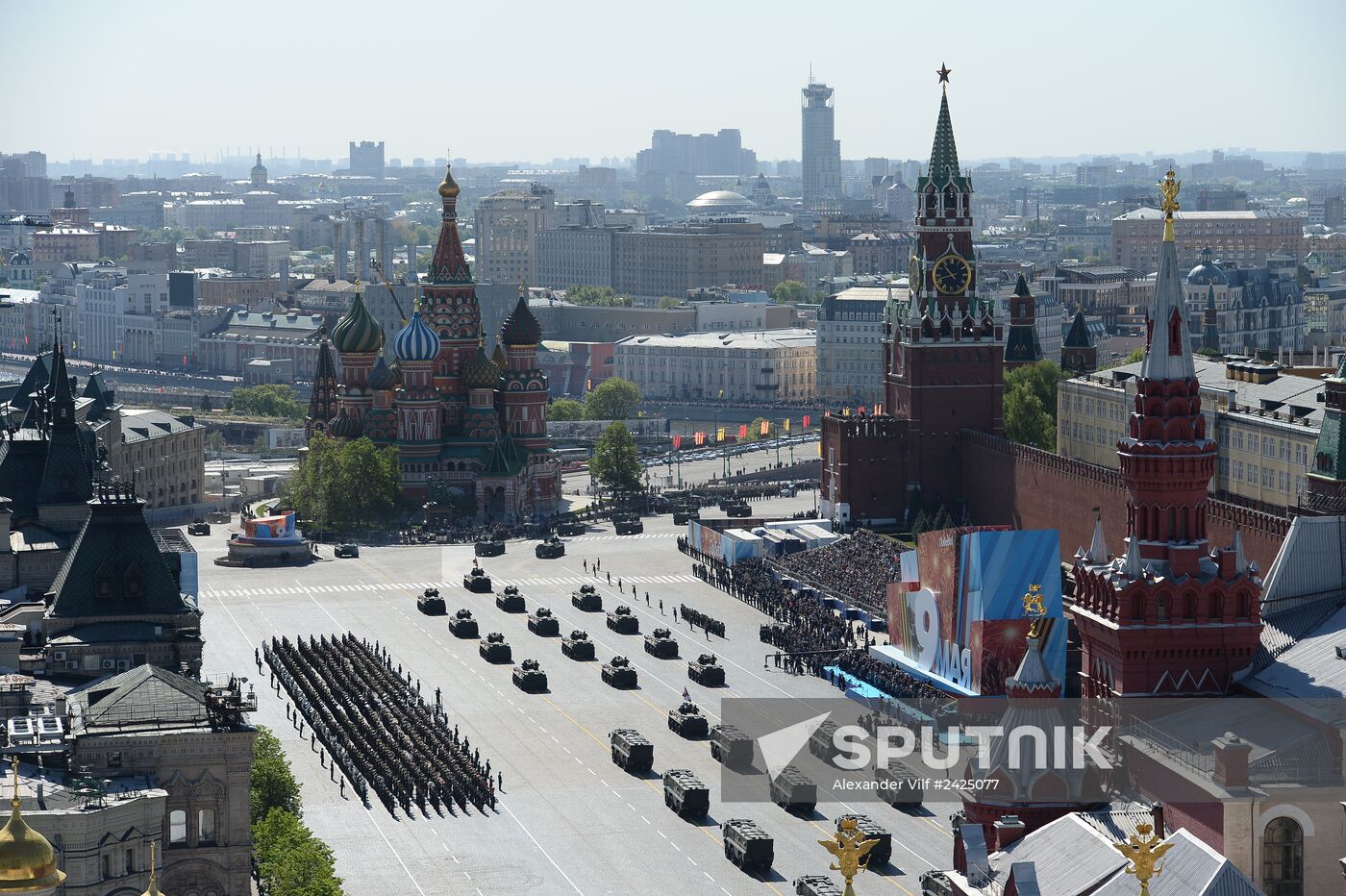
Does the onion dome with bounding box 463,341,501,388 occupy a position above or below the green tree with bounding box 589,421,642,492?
above

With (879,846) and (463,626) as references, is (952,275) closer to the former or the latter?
(463,626)

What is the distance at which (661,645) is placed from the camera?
12394cm

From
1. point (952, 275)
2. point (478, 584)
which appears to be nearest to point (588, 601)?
point (478, 584)

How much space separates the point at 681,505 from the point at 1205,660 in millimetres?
103178

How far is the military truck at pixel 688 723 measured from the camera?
348 ft

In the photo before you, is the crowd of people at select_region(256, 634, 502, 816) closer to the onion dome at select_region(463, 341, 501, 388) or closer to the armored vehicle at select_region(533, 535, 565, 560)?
the armored vehicle at select_region(533, 535, 565, 560)

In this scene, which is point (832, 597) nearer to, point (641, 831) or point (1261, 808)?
point (641, 831)

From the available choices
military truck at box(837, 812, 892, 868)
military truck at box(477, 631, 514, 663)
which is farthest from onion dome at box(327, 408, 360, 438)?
military truck at box(837, 812, 892, 868)

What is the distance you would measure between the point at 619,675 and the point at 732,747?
716 inches

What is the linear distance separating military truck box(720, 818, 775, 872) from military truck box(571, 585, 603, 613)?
168ft

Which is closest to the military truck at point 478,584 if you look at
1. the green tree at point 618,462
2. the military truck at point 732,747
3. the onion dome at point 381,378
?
the green tree at point 618,462

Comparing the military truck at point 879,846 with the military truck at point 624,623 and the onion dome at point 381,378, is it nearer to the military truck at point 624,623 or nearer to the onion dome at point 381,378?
the military truck at point 624,623

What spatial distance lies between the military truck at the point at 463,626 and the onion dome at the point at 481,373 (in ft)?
158

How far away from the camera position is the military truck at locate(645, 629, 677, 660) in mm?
123750
